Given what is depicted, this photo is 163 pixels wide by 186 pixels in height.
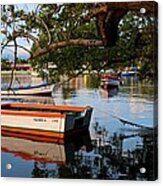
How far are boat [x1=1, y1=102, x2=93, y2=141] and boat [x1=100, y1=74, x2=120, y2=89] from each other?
0.09 m

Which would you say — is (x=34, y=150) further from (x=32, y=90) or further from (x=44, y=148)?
(x=32, y=90)

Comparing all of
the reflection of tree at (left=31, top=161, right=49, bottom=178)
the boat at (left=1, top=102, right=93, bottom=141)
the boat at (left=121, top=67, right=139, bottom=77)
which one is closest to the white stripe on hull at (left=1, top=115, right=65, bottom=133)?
the boat at (left=1, top=102, right=93, bottom=141)

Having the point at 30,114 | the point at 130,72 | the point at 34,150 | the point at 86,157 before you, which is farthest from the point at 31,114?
the point at 130,72

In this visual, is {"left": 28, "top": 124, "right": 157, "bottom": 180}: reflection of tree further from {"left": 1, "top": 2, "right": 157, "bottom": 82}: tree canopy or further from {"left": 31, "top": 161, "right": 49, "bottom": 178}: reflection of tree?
{"left": 1, "top": 2, "right": 157, "bottom": 82}: tree canopy

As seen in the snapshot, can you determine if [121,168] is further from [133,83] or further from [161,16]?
[161,16]

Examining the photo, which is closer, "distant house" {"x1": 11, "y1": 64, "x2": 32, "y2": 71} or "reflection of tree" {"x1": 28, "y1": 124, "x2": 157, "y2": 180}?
"reflection of tree" {"x1": 28, "y1": 124, "x2": 157, "y2": 180}

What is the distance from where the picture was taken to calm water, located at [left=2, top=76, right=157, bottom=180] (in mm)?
1588

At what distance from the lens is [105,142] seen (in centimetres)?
162

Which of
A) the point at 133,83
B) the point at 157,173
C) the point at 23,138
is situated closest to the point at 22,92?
the point at 23,138

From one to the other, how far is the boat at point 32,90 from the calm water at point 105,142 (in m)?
0.03

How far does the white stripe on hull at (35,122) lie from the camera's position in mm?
1652

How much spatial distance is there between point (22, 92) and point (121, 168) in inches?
15.8

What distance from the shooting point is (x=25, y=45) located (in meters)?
1.69

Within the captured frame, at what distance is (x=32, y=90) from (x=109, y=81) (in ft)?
0.83
